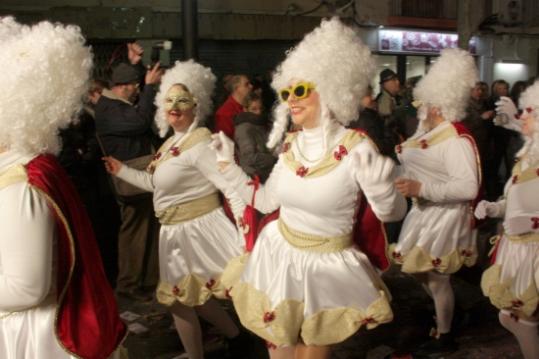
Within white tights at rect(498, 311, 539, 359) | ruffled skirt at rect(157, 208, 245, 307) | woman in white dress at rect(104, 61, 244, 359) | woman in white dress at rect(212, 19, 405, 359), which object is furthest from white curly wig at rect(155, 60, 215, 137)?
white tights at rect(498, 311, 539, 359)

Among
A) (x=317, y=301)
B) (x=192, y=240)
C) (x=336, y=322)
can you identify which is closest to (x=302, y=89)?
(x=317, y=301)

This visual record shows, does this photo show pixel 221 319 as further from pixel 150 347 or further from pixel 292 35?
pixel 292 35

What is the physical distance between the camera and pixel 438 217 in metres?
4.47

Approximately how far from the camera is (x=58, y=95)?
2289 mm

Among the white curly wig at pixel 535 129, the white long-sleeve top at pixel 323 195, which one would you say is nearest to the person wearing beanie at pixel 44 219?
the white long-sleeve top at pixel 323 195

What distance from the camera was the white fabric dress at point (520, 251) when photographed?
367cm

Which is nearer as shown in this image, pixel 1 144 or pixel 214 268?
pixel 1 144

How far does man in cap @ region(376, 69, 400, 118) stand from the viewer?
26.4ft

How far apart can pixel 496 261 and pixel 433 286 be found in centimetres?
71

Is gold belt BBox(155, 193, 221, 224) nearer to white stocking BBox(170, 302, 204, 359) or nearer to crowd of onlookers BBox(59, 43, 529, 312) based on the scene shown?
white stocking BBox(170, 302, 204, 359)

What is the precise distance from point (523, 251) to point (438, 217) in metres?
0.81

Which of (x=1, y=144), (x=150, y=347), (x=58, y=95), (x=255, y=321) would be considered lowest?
(x=150, y=347)

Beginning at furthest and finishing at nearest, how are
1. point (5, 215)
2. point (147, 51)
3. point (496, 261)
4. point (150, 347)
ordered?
1. point (147, 51)
2. point (150, 347)
3. point (496, 261)
4. point (5, 215)

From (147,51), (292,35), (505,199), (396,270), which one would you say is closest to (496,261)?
(505,199)
